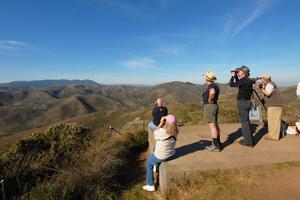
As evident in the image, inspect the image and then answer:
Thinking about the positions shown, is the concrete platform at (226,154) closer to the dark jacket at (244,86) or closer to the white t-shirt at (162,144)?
the white t-shirt at (162,144)

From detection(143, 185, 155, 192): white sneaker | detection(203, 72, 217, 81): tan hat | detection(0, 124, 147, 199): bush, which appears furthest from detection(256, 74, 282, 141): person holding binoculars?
detection(0, 124, 147, 199): bush

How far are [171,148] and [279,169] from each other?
2.05 meters

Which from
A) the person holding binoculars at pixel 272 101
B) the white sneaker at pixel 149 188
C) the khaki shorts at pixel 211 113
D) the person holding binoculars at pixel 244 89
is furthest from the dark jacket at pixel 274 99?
the white sneaker at pixel 149 188

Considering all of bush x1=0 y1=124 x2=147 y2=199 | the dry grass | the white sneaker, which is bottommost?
the white sneaker

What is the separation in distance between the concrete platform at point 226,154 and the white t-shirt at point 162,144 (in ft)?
0.58

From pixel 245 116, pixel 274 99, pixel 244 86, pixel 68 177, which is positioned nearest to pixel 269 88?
pixel 274 99

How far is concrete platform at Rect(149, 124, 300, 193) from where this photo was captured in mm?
4864

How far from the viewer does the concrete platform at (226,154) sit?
16.0ft

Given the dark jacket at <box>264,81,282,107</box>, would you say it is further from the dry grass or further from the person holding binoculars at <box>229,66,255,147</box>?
the dry grass

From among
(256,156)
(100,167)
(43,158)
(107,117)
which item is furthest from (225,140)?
(107,117)

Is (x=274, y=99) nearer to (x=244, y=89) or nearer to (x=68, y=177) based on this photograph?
(x=244, y=89)

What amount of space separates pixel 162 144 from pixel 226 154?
1530 mm

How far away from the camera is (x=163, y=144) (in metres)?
5.05

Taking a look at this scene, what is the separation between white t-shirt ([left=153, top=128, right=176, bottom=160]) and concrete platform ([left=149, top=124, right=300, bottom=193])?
0.18 meters
